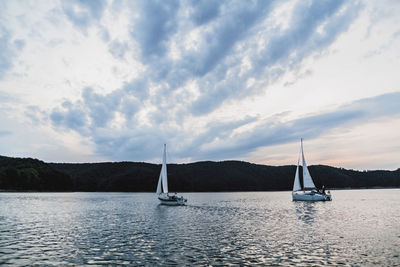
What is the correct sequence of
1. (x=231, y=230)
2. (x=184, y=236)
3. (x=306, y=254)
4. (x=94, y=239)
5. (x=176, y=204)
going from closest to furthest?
1. (x=306, y=254)
2. (x=94, y=239)
3. (x=184, y=236)
4. (x=231, y=230)
5. (x=176, y=204)

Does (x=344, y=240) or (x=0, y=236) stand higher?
(x=0, y=236)

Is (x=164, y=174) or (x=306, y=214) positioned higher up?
(x=164, y=174)

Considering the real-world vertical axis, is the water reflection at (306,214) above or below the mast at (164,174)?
below

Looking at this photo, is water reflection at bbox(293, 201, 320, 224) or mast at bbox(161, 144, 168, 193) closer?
water reflection at bbox(293, 201, 320, 224)

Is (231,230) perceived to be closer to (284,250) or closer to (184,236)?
(184,236)

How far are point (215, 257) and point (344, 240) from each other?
632 inches

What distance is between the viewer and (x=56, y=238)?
106 feet

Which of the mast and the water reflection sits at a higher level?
the mast

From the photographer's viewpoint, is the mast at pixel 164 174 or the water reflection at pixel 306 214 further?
the mast at pixel 164 174

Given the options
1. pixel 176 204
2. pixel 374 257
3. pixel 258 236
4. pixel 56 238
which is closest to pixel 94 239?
pixel 56 238

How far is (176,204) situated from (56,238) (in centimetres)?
5554

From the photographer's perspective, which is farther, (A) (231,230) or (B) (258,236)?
(A) (231,230)

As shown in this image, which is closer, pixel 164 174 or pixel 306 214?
pixel 306 214

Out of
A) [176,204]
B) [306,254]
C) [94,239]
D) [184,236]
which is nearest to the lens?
[306,254]
